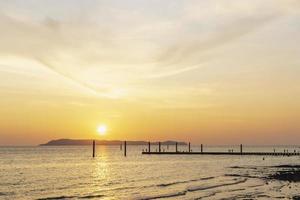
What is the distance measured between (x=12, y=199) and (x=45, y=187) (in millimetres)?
10309

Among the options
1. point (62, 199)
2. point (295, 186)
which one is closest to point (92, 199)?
point (62, 199)

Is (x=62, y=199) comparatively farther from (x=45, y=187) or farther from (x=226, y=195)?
(x=226, y=195)

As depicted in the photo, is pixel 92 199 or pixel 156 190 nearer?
pixel 92 199

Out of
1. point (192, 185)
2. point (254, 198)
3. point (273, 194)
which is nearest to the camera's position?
point (254, 198)

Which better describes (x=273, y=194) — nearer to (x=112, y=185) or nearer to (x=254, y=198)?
(x=254, y=198)

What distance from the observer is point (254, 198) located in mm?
36188

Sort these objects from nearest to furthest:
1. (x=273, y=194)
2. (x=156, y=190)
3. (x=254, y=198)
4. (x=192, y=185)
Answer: (x=254, y=198) < (x=273, y=194) < (x=156, y=190) < (x=192, y=185)

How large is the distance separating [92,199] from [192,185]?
1466 cm

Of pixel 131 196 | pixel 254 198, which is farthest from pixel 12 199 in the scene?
pixel 254 198

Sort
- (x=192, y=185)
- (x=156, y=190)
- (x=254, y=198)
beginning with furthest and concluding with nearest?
(x=192, y=185) < (x=156, y=190) < (x=254, y=198)

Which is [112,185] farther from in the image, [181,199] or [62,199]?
[181,199]

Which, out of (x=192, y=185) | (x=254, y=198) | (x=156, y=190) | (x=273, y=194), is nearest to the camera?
(x=254, y=198)

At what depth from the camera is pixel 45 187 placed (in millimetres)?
50094

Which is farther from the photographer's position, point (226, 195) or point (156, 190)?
Result: point (156, 190)
